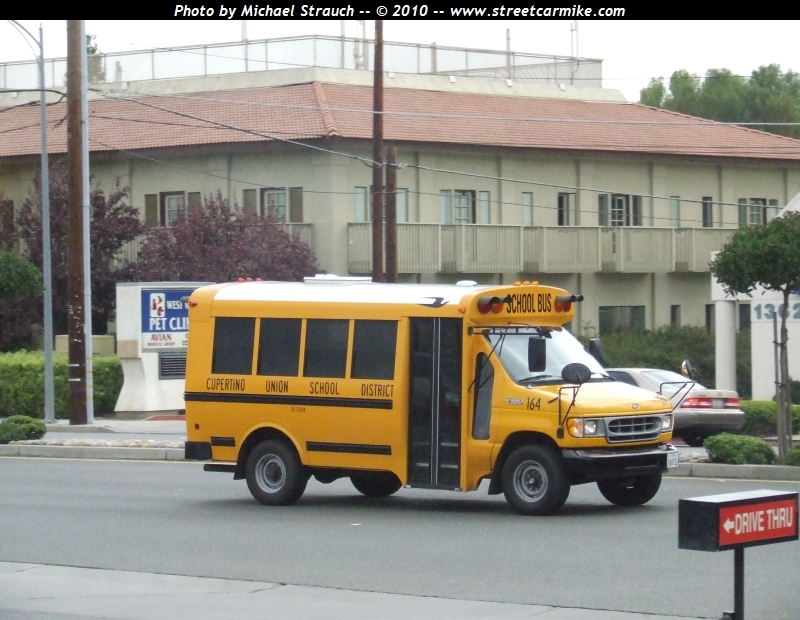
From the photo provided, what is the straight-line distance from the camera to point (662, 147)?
1944 inches

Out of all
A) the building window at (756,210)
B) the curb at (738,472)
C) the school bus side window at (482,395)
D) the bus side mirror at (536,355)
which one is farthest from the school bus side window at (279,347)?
the building window at (756,210)

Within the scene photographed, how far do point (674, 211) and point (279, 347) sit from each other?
36.4 m

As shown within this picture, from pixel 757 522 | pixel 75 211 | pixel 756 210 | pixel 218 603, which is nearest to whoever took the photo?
pixel 757 522

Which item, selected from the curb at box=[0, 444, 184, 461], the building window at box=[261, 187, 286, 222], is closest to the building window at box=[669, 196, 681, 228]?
the building window at box=[261, 187, 286, 222]

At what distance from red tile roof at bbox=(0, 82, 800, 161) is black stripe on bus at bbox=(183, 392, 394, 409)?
26491mm

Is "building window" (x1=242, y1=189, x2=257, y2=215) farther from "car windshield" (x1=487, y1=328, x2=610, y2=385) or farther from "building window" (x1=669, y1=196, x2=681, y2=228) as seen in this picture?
"car windshield" (x1=487, y1=328, x2=610, y2=385)

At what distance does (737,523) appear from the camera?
766 centimetres

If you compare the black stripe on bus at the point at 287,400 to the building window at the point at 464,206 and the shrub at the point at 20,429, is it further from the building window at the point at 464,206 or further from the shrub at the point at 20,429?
the building window at the point at 464,206

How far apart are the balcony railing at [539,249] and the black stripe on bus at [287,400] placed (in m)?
27.3

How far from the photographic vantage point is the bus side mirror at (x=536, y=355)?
48.8 feet

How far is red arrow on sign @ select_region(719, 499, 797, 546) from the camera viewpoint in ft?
24.9

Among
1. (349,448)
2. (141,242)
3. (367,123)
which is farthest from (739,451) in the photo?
(141,242)

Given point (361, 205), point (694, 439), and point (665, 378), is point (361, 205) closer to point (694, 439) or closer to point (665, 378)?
point (665, 378)

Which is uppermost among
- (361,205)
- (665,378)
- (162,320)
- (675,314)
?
(361,205)
